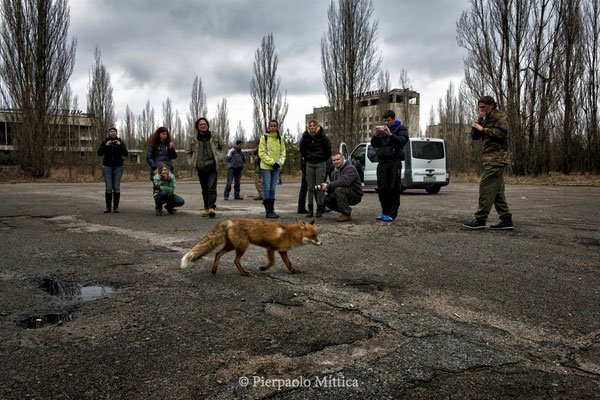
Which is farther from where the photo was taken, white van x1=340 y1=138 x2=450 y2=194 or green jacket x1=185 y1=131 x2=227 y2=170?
white van x1=340 y1=138 x2=450 y2=194

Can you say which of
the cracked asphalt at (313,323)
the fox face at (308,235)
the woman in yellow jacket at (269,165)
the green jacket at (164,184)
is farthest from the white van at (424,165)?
the fox face at (308,235)

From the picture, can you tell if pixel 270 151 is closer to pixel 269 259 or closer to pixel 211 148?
pixel 211 148

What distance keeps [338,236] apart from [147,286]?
Result: 338 cm

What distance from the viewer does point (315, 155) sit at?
8781 millimetres

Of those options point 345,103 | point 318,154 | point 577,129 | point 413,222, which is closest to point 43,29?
point 345,103

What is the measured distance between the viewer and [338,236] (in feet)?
21.2

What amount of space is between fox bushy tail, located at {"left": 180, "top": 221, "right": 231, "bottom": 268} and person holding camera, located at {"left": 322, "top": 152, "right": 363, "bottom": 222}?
4.28m

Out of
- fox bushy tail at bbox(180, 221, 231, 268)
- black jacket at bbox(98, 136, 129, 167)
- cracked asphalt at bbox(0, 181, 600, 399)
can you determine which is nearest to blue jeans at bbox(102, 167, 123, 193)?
black jacket at bbox(98, 136, 129, 167)

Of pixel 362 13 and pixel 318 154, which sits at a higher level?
pixel 362 13

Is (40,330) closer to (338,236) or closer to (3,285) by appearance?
(3,285)

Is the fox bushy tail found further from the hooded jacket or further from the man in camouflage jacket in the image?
the hooded jacket

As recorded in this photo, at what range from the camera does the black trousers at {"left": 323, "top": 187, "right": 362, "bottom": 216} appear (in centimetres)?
821

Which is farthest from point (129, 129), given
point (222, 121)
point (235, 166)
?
point (235, 166)

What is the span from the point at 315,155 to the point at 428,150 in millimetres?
8686
